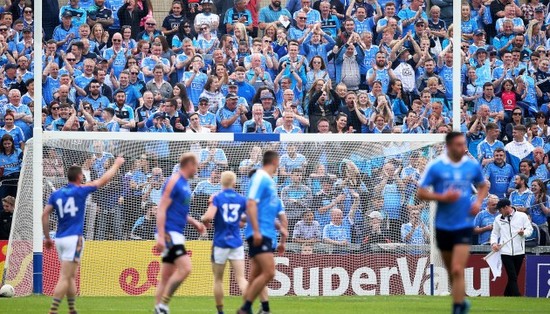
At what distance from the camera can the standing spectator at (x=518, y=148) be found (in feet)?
88.3

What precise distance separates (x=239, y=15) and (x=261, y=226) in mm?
13600

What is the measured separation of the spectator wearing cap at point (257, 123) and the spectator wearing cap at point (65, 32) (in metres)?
4.71

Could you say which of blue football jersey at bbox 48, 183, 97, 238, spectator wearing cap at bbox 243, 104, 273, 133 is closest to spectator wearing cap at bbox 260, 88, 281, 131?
spectator wearing cap at bbox 243, 104, 273, 133

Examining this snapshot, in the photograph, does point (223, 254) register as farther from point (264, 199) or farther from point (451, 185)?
point (451, 185)

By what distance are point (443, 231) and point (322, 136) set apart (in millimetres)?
10245

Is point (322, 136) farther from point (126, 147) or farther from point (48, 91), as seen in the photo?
point (48, 91)

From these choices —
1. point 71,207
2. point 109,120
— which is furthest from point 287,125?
point 71,207

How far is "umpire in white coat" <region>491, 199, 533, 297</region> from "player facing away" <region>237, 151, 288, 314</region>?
1080cm

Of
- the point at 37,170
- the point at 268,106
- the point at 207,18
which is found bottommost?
the point at 37,170

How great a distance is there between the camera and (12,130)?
24.6 meters

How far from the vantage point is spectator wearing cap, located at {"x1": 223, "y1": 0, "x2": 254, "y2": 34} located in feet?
91.0

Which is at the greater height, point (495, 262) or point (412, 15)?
point (412, 15)

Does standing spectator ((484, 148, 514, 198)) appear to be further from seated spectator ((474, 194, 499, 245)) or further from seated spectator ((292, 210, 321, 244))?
seated spectator ((292, 210, 321, 244))

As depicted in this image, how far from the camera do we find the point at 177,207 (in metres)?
14.8
